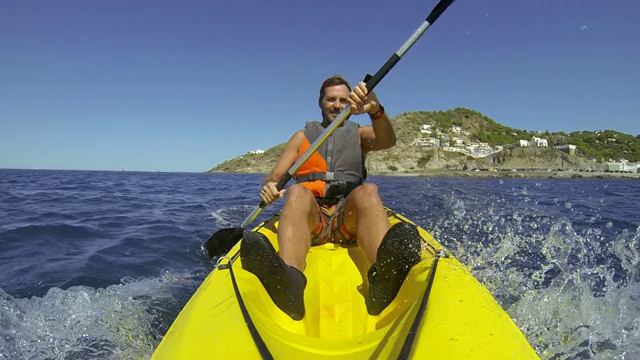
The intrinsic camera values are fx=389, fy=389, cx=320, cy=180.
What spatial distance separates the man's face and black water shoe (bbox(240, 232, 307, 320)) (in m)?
1.89

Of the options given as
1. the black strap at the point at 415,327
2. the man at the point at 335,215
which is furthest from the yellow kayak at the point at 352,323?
the man at the point at 335,215

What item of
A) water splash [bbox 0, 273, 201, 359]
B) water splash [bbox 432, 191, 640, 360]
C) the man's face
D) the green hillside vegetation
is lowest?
water splash [bbox 0, 273, 201, 359]

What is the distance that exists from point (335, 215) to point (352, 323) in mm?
1172

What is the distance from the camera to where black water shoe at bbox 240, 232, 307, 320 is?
2.24 meters

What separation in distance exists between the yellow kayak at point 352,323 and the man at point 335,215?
0.12m

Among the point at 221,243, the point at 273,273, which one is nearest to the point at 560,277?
the point at 273,273

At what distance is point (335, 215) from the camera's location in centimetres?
352

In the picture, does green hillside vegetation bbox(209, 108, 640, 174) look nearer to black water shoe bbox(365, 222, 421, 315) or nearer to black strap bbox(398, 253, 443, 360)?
black water shoe bbox(365, 222, 421, 315)

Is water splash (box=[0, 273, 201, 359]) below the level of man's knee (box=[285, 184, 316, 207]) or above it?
below

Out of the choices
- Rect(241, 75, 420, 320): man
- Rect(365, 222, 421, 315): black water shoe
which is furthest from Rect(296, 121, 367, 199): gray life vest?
Rect(365, 222, 421, 315): black water shoe

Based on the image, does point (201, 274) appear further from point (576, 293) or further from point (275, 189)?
point (576, 293)

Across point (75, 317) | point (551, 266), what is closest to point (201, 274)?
point (75, 317)

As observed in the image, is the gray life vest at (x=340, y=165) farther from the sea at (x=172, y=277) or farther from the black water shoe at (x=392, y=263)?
the sea at (x=172, y=277)

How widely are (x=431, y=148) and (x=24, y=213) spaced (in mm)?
81181
